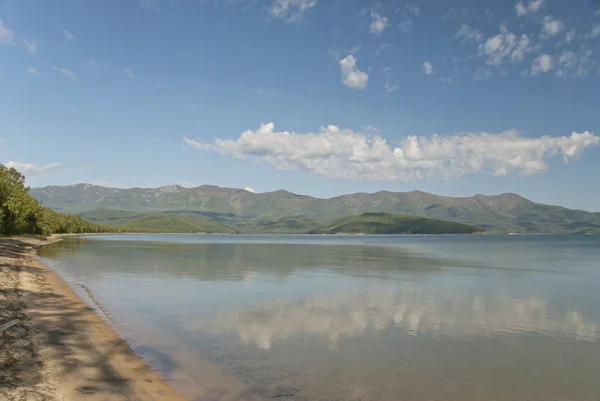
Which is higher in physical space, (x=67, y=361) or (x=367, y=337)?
(x=67, y=361)

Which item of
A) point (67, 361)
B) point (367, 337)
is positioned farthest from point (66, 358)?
point (367, 337)

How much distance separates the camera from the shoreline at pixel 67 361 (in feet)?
41.2

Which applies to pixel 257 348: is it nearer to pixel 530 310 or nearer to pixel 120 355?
pixel 120 355

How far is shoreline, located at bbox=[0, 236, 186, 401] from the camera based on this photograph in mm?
12562

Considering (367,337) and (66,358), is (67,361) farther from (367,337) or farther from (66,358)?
(367,337)

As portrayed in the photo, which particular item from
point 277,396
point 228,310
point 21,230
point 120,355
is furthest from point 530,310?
point 21,230

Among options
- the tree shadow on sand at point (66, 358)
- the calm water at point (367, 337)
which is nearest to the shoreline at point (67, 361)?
the tree shadow on sand at point (66, 358)

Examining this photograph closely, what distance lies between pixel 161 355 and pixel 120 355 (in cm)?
193

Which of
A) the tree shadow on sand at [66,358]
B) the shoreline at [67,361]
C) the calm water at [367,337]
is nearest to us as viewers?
the shoreline at [67,361]

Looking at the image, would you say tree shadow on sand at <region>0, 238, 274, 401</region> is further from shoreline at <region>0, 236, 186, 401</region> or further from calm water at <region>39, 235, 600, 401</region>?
calm water at <region>39, 235, 600, 401</region>

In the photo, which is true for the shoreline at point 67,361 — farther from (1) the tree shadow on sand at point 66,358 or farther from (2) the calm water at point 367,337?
(2) the calm water at point 367,337

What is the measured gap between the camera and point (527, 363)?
752 inches

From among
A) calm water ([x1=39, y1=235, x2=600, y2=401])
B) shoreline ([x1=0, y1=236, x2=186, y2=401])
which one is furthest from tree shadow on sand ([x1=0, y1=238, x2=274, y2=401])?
calm water ([x1=39, y1=235, x2=600, y2=401])

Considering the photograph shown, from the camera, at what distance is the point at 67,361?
1563cm
